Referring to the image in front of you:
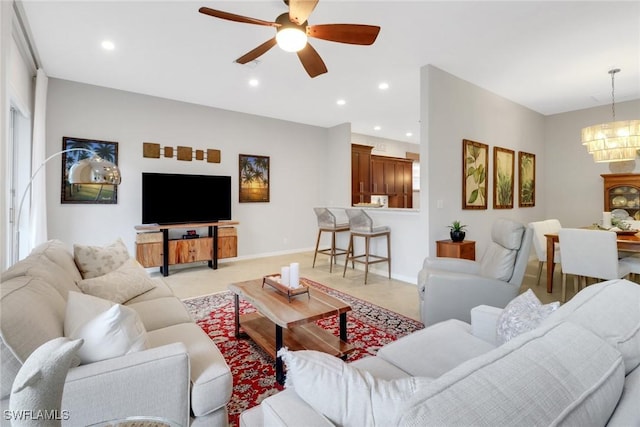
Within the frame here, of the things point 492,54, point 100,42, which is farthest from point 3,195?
point 492,54

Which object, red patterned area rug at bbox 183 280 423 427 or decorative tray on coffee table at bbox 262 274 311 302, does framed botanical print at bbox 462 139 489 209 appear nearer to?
red patterned area rug at bbox 183 280 423 427

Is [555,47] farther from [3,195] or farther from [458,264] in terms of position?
[3,195]

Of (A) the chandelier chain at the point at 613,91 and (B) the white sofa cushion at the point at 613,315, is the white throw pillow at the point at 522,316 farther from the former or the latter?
(A) the chandelier chain at the point at 613,91

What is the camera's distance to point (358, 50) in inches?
134

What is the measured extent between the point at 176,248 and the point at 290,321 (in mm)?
3514

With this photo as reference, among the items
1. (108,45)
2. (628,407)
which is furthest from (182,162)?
(628,407)

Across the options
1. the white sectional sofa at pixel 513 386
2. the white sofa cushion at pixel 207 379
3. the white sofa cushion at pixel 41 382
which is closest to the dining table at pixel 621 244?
the white sectional sofa at pixel 513 386

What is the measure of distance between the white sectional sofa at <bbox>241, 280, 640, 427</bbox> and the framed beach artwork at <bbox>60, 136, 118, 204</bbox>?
4441mm

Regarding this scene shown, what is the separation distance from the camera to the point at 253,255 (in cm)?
609

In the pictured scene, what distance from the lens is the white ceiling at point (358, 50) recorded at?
2.72 m

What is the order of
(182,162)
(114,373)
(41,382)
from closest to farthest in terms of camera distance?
(41,382) < (114,373) < (182,162)

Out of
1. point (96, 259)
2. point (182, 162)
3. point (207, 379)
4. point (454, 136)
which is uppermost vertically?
point (454, 136)

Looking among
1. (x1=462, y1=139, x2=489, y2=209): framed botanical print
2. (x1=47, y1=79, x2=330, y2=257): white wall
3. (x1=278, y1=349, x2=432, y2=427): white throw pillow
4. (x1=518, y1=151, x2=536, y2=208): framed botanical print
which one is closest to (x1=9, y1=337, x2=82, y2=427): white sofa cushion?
(x1=278, y1=349, x2=432, y2=427): white throw pillow

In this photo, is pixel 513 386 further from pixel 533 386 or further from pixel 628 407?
pixel 628 407
